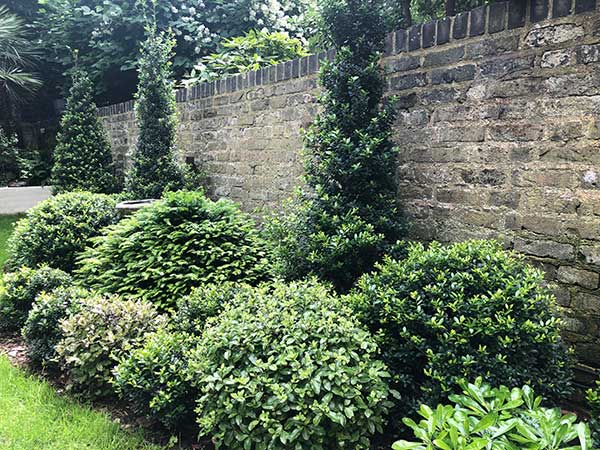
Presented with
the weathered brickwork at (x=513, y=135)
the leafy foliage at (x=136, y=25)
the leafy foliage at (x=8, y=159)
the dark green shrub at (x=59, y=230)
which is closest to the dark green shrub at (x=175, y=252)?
the dark green shrub at (x=59, y=230)

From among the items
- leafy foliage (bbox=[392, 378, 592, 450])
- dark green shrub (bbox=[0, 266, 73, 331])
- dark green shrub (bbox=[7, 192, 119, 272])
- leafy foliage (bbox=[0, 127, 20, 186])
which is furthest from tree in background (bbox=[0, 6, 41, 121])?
leafy foliage (bbox=[392, 378, 592, 450])

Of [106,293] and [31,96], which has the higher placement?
[31,96]

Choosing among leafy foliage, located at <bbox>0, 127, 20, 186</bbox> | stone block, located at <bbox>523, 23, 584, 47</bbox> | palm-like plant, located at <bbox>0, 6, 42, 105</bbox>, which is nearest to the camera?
stone block, located at <bbox>523, 23, 584, 47</bbox>

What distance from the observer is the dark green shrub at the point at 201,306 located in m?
3.18

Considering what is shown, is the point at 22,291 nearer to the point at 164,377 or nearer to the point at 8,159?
the point at 164,377

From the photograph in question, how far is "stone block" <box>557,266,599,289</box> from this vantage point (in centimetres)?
286

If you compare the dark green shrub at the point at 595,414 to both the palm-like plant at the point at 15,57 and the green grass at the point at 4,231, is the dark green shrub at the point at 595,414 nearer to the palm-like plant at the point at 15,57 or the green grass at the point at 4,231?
the green grass at the point at 4,231

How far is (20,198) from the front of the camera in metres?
9.72

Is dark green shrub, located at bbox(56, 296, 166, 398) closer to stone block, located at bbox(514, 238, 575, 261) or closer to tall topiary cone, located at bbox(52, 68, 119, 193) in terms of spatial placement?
stone block, located at bbox(514, 238, 575, 261)

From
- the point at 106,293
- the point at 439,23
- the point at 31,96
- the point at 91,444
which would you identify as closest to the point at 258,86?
the point at 439,23

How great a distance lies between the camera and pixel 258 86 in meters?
5.50

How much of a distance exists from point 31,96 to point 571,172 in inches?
466

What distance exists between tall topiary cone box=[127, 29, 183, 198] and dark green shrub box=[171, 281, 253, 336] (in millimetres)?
3407

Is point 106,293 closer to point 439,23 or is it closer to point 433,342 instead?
point 433,342
